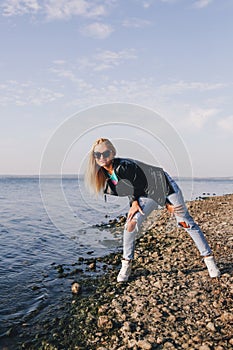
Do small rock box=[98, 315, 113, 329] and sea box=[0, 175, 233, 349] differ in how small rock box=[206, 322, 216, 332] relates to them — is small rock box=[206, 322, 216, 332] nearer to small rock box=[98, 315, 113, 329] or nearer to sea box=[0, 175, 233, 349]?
small rock box=[98, 315, 113, 329]

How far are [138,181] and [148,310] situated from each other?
2297 mm

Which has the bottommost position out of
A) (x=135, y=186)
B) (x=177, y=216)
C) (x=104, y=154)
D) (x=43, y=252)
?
(x=43, y=252)

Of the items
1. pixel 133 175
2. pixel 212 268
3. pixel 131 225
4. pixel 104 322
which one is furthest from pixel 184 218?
pixel 104 322

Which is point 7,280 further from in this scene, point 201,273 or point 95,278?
point 201,273

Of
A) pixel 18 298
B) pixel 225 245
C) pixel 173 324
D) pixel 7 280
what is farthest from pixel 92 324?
pixel 225 245

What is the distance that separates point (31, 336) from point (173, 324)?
8.09ft

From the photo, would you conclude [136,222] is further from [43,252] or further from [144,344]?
[43,252]

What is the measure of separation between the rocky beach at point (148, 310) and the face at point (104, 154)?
2675 mm

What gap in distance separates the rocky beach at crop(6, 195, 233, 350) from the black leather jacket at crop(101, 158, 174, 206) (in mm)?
1871

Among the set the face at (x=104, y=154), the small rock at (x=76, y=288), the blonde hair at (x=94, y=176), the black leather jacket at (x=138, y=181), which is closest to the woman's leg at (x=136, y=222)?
the black leather jacket at (x=138, y=181)

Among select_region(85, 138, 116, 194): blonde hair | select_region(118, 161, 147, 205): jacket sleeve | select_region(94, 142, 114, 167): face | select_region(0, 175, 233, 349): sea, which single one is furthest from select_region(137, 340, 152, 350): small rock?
select_region(94, 142, 114, 167): face

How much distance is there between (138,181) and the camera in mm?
6223

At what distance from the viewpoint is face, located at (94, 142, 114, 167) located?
249 inches

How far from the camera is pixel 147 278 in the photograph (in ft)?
24.4
